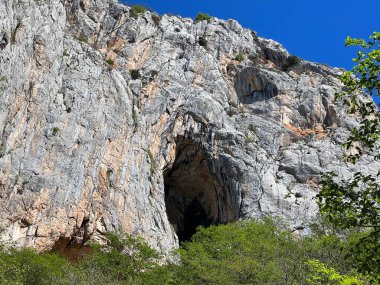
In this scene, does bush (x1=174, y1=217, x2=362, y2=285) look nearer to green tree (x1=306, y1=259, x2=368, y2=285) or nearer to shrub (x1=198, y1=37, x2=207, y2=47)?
green tree (x1=306, y1=259, x2=368, y2=285)

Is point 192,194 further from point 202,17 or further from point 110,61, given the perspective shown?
point 202,17

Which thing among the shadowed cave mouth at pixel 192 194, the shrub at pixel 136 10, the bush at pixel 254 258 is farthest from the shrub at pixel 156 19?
the bush at pixel 254 258

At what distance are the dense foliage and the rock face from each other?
490 centimetres

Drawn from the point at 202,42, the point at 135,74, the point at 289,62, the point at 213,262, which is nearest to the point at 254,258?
the point at 213,262

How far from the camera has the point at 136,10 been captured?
206 ft

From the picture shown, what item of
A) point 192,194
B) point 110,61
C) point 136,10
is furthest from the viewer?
point 136,10

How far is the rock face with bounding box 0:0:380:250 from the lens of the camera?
36562mm

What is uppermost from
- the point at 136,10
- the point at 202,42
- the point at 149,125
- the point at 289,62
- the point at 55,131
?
the point at 136,10

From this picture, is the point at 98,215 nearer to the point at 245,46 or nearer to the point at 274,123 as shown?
the point at 274,123

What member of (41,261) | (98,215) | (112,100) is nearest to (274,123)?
(112,100)

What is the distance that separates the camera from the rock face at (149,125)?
1439 inches

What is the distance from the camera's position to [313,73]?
65.6 m

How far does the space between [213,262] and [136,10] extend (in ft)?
149

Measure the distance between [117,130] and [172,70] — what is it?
13976mm
